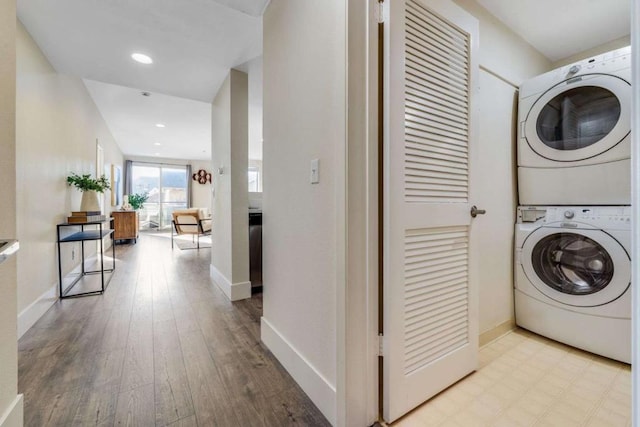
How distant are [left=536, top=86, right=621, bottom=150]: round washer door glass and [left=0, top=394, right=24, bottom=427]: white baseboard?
9.88 feet

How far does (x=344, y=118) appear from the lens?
3.45ft

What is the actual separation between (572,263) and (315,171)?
1767mm

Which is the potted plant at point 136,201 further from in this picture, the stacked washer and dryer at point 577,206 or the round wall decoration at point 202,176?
the stacked washer and dryer at point 577,206

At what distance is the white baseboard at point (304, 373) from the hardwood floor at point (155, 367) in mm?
37

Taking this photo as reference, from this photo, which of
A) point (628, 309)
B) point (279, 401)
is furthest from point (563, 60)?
point (279, 401)

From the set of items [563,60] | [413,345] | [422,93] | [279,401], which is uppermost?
[563,60]

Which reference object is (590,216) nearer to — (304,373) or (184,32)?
(304,373)

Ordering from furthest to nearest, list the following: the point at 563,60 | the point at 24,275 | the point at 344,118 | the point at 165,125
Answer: the point at 165,125, the point at 563,60, the point at 24,275, the point at 344,118

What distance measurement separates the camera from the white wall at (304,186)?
1130mm

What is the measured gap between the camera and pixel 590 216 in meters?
1.59

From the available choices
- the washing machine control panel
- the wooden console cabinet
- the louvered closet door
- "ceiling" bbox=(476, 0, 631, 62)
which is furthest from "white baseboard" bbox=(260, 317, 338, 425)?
the wooden console cabinet

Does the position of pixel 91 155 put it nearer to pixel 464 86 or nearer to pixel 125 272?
pixel 125 272

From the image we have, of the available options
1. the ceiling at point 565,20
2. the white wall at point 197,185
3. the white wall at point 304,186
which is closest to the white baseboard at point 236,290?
the white wall at point 304,186

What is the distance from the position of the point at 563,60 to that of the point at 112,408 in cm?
377
